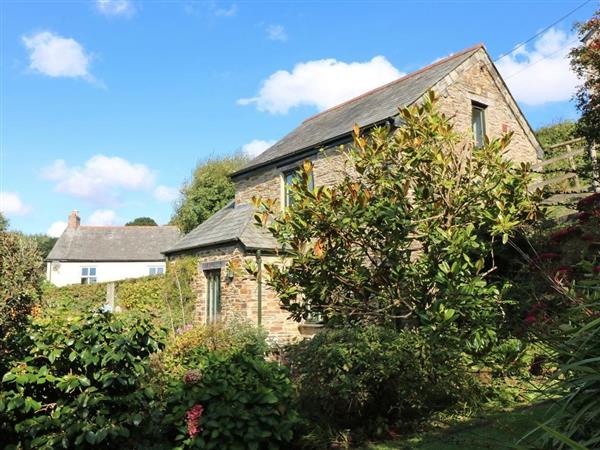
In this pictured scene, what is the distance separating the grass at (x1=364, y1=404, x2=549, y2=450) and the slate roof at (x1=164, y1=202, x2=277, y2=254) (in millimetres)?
8683

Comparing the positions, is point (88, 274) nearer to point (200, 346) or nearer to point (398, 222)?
Answer: point (200, 346)

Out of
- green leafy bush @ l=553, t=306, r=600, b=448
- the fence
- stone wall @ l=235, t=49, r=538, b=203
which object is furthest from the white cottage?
green leafy bush @ l=553, t=306, r=600, b=448

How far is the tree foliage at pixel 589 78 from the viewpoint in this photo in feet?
32.2

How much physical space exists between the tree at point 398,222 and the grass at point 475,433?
1.10m

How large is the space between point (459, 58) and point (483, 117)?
2.13m

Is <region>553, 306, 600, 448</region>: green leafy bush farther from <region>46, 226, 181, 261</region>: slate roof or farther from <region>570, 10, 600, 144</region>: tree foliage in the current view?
<region>46, 226, 181, 261</region>: slate roof

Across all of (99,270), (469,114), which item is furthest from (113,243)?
(469,114)

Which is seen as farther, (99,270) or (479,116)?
(99,270)

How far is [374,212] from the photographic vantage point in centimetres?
755

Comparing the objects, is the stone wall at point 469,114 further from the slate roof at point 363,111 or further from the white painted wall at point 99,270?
the white painted wall at point 99,270

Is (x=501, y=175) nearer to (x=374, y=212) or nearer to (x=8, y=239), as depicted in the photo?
(x=374, y=212)

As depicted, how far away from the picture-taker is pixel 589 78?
10336mm

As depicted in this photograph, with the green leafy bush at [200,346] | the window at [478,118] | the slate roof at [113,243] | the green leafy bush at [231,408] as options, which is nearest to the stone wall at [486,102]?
the window at [478,118]

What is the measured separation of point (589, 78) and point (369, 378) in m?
8.30
